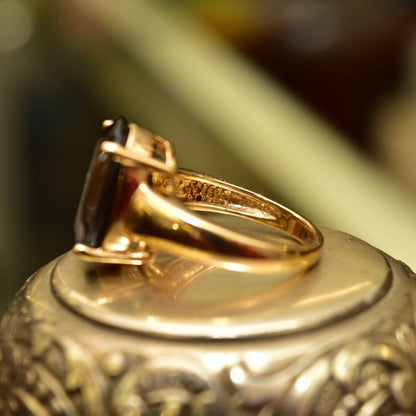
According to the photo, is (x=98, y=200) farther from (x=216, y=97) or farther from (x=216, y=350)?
(x=216, y=97)

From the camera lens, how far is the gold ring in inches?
16.6

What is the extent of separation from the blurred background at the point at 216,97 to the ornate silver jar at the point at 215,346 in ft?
1.64

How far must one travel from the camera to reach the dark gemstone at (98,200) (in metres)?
0.45

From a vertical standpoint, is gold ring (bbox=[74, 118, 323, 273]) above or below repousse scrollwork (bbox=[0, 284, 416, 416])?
above

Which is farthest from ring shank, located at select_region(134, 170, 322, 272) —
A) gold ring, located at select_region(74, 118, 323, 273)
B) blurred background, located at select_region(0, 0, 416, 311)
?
blurred background, located at select_region(0, 0, 416, 311)

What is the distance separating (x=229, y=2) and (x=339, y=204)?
0.48m

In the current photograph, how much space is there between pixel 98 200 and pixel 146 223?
0.13 feet

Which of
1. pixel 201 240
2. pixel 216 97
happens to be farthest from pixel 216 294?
pixel 216 97

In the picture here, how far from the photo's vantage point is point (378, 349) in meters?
0.40

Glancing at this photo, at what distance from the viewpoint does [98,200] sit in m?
0.45

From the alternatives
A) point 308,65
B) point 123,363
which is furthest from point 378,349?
point 308,65

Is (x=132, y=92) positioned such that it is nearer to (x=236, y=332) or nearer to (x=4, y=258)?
(x=4, y=258)

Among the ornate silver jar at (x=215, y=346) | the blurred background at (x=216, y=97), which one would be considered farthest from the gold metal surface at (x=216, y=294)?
the blurred background at (x=216, y=97)

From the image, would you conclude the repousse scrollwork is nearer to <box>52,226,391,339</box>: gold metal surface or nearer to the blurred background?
<box>52,226,391,339</box>: gold metal surface
